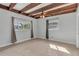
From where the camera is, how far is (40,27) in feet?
25.8

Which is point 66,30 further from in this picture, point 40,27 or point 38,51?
point 38,51

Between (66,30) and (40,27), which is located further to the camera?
(40,27)

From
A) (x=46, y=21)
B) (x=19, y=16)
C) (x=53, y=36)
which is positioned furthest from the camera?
(x=46, y=21)

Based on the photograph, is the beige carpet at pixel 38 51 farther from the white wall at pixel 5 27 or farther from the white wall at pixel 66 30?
the white wall at pixel 66 30

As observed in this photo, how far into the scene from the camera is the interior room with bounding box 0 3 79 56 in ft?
13.5

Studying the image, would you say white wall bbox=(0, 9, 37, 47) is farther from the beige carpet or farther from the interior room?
the beige carpet

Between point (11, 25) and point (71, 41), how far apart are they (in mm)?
4233

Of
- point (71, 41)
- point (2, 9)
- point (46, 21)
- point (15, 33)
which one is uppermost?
point (2, 9)

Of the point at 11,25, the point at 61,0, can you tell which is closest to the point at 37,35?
the point at 11,25

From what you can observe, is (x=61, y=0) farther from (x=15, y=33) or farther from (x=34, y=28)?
(x=34, y=28)

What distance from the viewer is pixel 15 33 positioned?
5406mm

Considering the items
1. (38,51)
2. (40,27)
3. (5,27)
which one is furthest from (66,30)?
(5,27)

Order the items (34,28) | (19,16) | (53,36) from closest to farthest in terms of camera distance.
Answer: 1. (19,16)
2. (53,36)
3. (34,28)

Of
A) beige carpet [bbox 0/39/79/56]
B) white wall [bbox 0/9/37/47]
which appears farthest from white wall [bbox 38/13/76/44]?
white wall [bbox 0/9/37/47]
